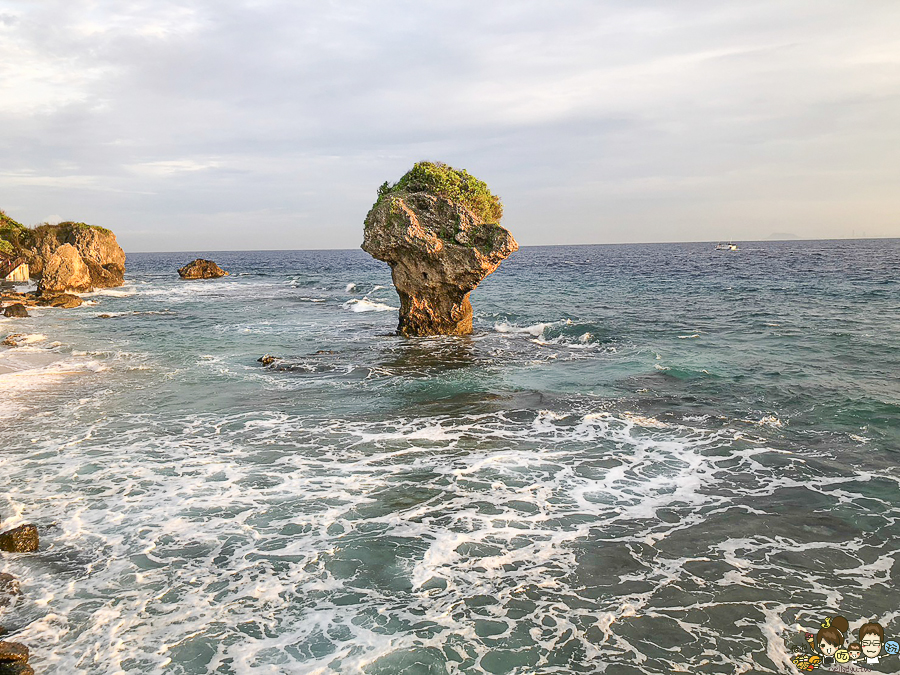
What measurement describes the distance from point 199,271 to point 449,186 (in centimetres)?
6204

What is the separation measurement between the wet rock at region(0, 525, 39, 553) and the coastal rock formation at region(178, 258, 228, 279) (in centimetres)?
7438

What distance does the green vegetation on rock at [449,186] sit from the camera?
25531mm

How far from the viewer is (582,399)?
1641 centimetres

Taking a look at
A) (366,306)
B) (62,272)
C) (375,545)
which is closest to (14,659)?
(375,545)

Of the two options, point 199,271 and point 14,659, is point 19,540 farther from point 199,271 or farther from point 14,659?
point 199,271

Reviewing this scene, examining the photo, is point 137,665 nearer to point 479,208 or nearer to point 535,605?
point 535,605

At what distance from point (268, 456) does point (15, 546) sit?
15.0 feet

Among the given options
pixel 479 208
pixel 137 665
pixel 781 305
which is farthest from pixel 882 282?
pixel 137 665

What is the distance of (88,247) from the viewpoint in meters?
55.7

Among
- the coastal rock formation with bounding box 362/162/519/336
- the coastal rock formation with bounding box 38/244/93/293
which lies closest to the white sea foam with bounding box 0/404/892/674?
the coastal rock formation with bounding box 362/162/519/336

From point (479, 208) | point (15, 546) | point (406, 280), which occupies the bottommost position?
point (15, 546)

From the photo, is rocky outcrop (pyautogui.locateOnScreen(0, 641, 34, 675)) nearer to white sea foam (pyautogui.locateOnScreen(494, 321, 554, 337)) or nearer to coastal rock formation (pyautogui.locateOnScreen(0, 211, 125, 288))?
white sea foam (pyautogui.locateOnScreen(494, 321, 554, 337))

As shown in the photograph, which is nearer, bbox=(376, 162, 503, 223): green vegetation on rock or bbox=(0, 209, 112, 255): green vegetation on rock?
bbox=(376, 162, 503, 223): green vegetation on rock

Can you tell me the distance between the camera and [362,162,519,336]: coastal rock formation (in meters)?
24.8
